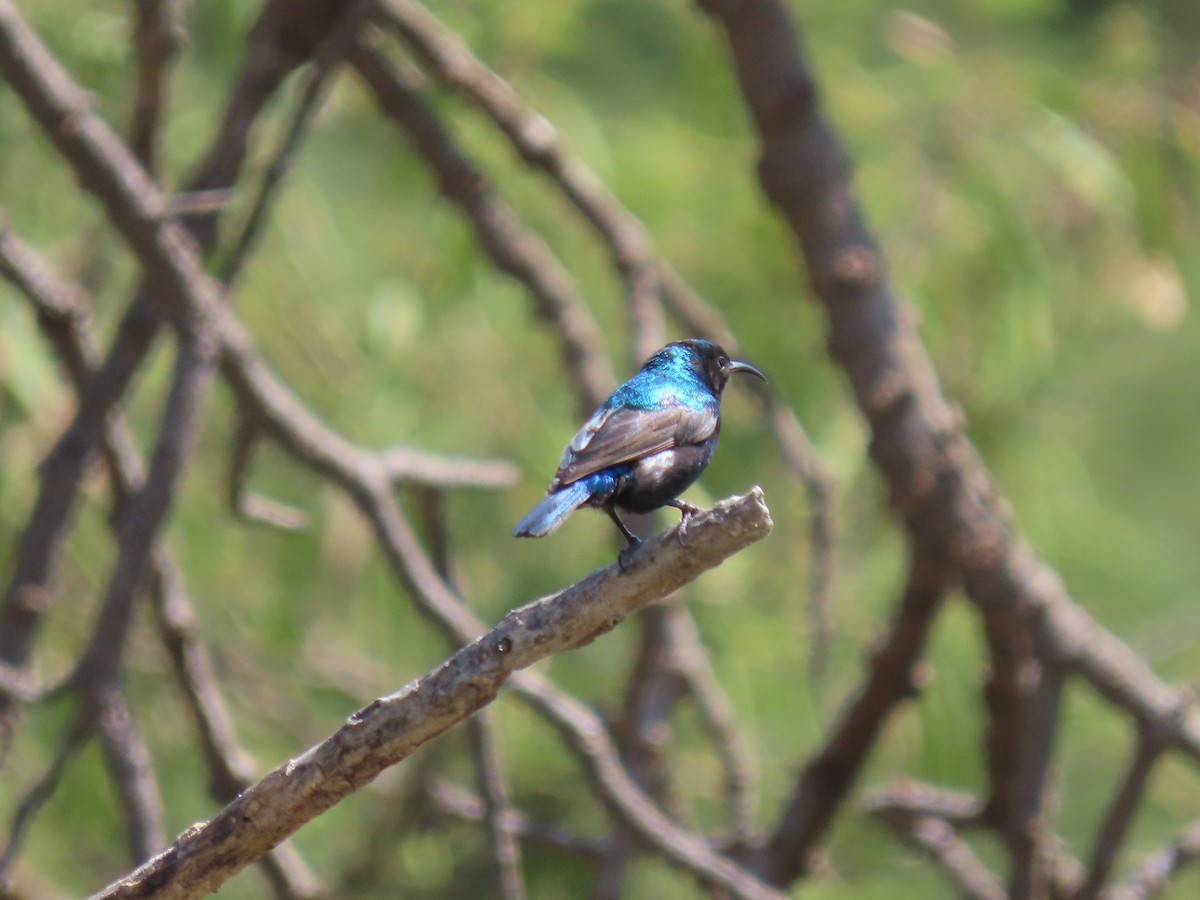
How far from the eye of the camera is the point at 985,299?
4.82 m

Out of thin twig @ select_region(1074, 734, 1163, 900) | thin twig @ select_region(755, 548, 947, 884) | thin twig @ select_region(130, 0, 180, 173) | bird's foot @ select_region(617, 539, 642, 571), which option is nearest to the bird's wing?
bird's foot @ select_region(617, 539, 642, 571)

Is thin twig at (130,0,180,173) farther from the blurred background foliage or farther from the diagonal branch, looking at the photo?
the diagonal branch

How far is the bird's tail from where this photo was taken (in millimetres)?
2529

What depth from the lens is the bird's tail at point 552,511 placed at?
Result: 99.6 inches

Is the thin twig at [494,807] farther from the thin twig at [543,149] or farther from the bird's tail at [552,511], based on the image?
the thin twig at [543,149]

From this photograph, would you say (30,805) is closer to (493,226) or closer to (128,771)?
(128,771)

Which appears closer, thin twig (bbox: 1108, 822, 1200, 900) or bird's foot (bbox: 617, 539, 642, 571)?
bird's foot (bbox: 617, 539, 642, 571)

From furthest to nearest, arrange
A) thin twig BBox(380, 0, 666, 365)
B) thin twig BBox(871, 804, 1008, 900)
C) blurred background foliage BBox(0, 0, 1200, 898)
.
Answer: blurred background foliage BBox(0, 0, 1200, 898), thin twig BBox(871, 804, 1008, 900), thin twig BBox(380, 0, 666, 365)

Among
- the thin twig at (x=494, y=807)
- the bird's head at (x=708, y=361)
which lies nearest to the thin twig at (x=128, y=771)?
the thin twig at (x=494, y=807)

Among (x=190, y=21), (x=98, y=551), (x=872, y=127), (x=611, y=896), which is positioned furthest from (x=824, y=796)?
(x=190, y=21)

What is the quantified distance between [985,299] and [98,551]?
306 cm

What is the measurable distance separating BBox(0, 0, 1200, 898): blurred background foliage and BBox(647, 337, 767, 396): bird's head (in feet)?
3.07

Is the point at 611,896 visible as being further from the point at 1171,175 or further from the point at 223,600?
the point at 1171,175

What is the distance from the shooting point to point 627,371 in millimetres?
4293
